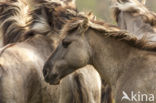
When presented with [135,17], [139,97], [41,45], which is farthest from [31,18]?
[139,97]

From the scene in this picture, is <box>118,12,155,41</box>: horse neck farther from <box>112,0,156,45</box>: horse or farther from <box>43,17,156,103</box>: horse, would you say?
<box>43,17,156,103</box>: horse

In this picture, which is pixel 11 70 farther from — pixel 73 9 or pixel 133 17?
pixel 133 17

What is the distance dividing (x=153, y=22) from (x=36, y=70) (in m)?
2.52

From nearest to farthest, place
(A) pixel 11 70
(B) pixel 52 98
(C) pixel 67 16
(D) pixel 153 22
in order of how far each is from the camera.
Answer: (A) pixel 11 70
(B) pixel 52 98
(C) pixel 67 16
(D) pixel 153 22

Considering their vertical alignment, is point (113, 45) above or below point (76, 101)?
above

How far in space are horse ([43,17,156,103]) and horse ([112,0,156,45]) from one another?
1.89m

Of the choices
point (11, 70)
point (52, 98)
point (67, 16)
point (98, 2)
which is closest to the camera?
point (11, 70)


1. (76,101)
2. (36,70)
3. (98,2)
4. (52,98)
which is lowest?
(98,2)

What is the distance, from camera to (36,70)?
244 inches

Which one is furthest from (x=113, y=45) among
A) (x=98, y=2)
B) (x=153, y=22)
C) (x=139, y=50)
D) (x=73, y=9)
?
(x=98, y=2)

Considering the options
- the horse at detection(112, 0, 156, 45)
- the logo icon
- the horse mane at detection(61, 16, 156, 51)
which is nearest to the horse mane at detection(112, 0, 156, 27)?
the horse at detection(112, 0, 156, 45)

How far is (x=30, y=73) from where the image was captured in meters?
6.09

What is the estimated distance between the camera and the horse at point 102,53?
5977 mm

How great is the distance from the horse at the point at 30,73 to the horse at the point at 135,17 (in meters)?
1.18
